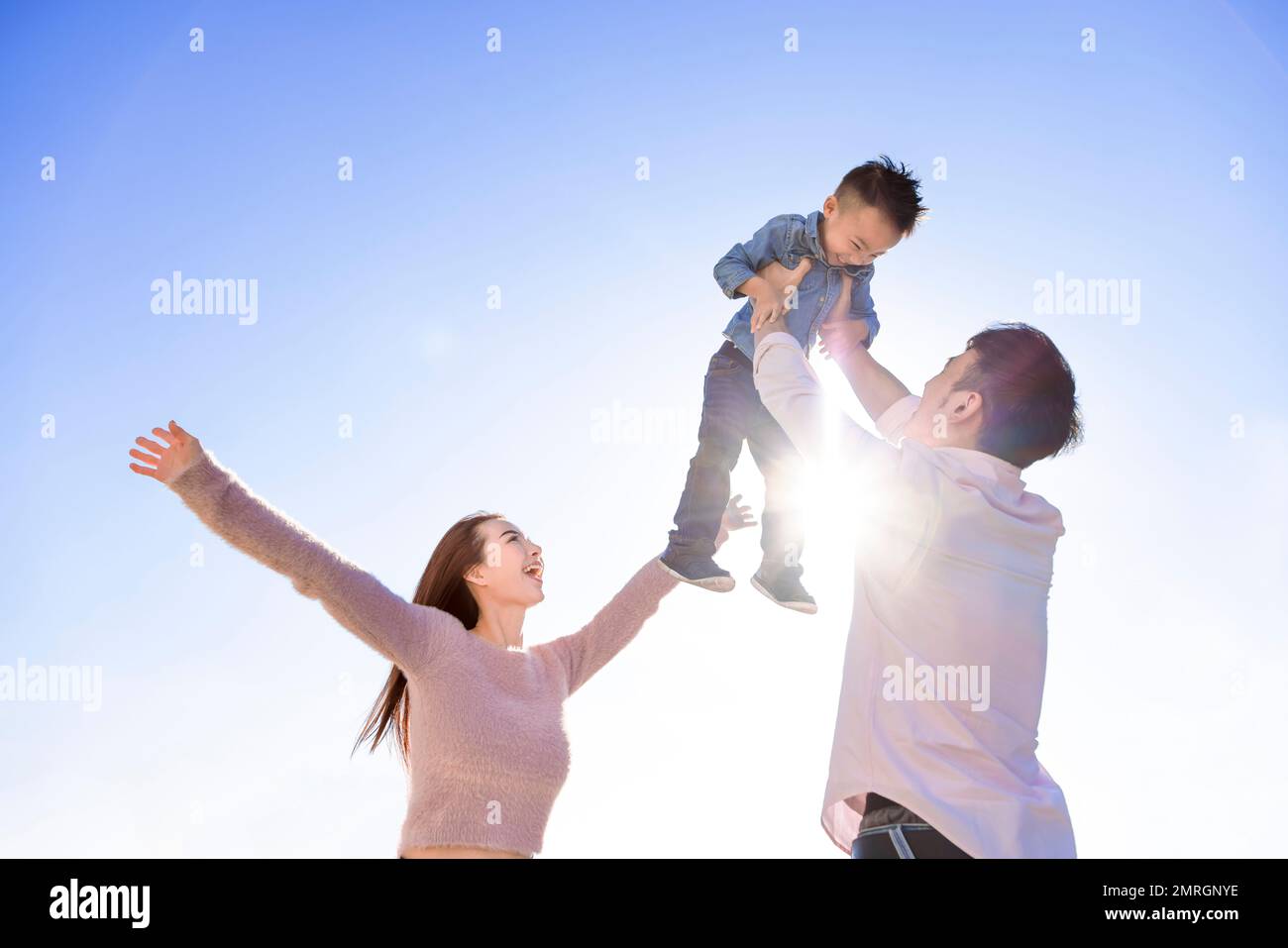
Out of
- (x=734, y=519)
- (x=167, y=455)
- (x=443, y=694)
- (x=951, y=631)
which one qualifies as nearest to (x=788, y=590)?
(x=734, y=519)

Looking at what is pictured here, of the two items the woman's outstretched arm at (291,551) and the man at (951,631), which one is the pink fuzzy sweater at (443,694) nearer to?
the woman's outstretched arm at (291,551)

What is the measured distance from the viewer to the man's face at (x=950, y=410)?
384 centimetres

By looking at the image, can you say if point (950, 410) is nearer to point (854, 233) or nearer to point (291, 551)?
point (854, 233)

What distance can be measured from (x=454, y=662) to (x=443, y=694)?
0.15 metres

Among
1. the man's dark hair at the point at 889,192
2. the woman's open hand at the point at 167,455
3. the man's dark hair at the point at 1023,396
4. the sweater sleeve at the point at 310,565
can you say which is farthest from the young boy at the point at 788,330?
the woman's open hand at the point at 167,455

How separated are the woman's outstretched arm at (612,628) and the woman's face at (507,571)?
27 cm

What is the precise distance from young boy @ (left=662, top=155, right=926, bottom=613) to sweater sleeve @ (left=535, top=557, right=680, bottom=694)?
4.6 inches

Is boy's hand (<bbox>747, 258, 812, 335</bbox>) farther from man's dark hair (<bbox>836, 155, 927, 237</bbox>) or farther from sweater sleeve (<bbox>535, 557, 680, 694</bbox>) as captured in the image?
sweater sleeve (<bbox>535, 557, 680, 694</bbox>)

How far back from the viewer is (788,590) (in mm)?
5473
